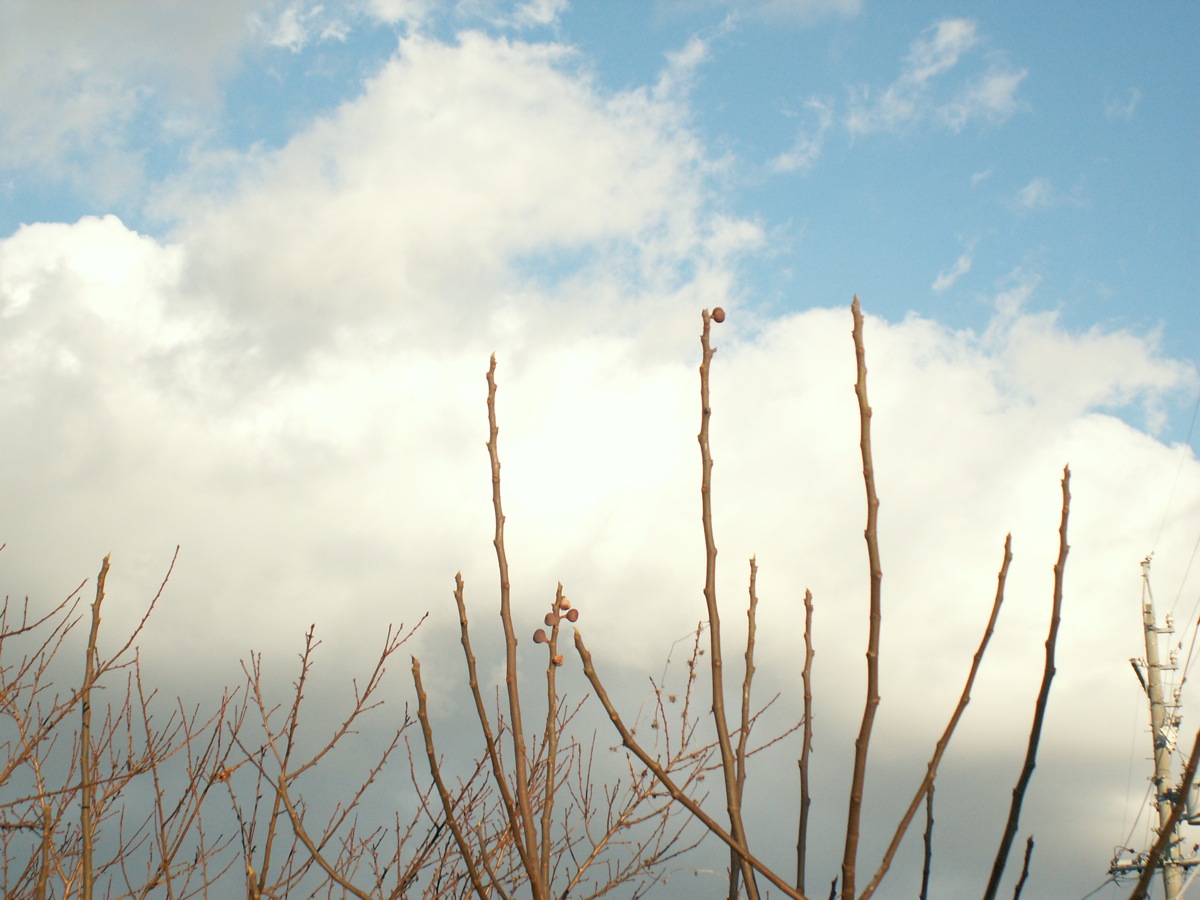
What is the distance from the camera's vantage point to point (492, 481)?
1984 mm

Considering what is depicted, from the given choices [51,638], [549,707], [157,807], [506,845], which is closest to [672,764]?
[506,845]

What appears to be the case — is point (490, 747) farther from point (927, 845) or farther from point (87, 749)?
point (87, 749)

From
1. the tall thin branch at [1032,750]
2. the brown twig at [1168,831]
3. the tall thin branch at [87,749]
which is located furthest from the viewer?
the tall thin branch at [87,749]

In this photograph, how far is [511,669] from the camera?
1.75 meters

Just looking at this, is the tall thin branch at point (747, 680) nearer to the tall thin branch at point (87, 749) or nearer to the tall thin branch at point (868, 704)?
the tall thin branch at point (868, 704)

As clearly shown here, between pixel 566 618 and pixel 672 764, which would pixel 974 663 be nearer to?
pixel 566 618

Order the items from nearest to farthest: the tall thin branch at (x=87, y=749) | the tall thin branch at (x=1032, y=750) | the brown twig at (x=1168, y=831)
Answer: the brown twig at (x=1168, y=831)
the tall thin branch at (x=1032, y=750)
the tall thin branch at (x=87, y=749)

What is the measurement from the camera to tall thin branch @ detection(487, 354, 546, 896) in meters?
1.55

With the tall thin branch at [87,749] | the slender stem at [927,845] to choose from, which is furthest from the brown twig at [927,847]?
the tall thin branch at [87,749]

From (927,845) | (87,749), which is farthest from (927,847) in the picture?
(87,749)

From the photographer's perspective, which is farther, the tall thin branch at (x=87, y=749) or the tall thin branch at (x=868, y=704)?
the tall thin branch at (x=87, y=749)

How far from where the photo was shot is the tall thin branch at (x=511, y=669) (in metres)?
1.55

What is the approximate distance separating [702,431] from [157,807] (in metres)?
4.31

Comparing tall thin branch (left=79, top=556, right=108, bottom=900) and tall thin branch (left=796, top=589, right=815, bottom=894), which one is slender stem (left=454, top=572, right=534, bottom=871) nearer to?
tall thin branch (left=796, top=589, right=815, bottom=894)
